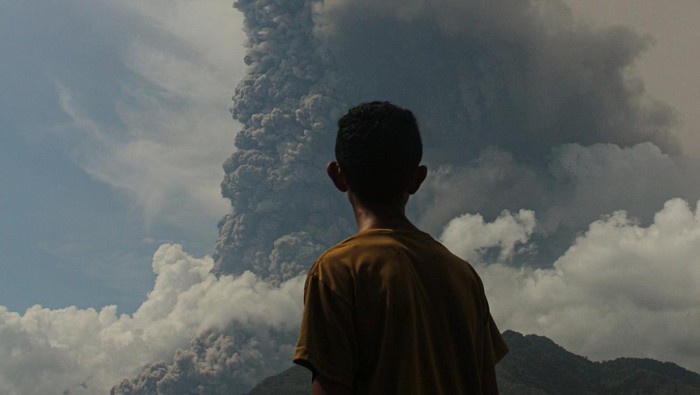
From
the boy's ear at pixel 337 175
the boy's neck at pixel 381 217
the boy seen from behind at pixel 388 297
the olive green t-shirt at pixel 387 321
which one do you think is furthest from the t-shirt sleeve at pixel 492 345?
the boy's ear at pixel 337 175

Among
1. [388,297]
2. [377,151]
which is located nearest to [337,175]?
[377,151]

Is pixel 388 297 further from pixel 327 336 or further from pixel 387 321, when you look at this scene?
pixel 327 336

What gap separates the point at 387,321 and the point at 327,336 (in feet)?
0.81

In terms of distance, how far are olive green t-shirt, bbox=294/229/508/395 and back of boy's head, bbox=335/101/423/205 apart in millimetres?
219

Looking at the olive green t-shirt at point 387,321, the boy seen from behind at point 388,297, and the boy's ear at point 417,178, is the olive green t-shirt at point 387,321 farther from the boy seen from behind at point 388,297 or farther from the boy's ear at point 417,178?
the boy's ear at point 417,178

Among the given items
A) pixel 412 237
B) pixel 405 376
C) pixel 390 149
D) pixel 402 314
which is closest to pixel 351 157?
pixel 390 149

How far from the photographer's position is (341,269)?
290 cm

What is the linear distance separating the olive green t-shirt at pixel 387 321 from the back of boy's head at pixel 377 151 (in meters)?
0.22

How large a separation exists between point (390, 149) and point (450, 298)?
0.69 meters

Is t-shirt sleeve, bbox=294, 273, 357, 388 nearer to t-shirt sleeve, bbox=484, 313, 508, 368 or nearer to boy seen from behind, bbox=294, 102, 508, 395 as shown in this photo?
boy seen from behind, bbox=294, 102, 508, 395

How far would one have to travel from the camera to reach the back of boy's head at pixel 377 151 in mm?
3180

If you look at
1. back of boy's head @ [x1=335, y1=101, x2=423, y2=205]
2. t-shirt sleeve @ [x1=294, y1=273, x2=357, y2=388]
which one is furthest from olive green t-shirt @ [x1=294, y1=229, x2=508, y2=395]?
back of boy's head @ [x1=335, y1=101, x2=423, y2=205]

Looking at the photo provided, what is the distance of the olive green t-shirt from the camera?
2.83 meters

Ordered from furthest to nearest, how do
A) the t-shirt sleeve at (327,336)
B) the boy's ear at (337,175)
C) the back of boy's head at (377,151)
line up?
the boy's ear at (337,175), the back of boy's head at (377,151), the t-shirt sleeve at (327,336)
